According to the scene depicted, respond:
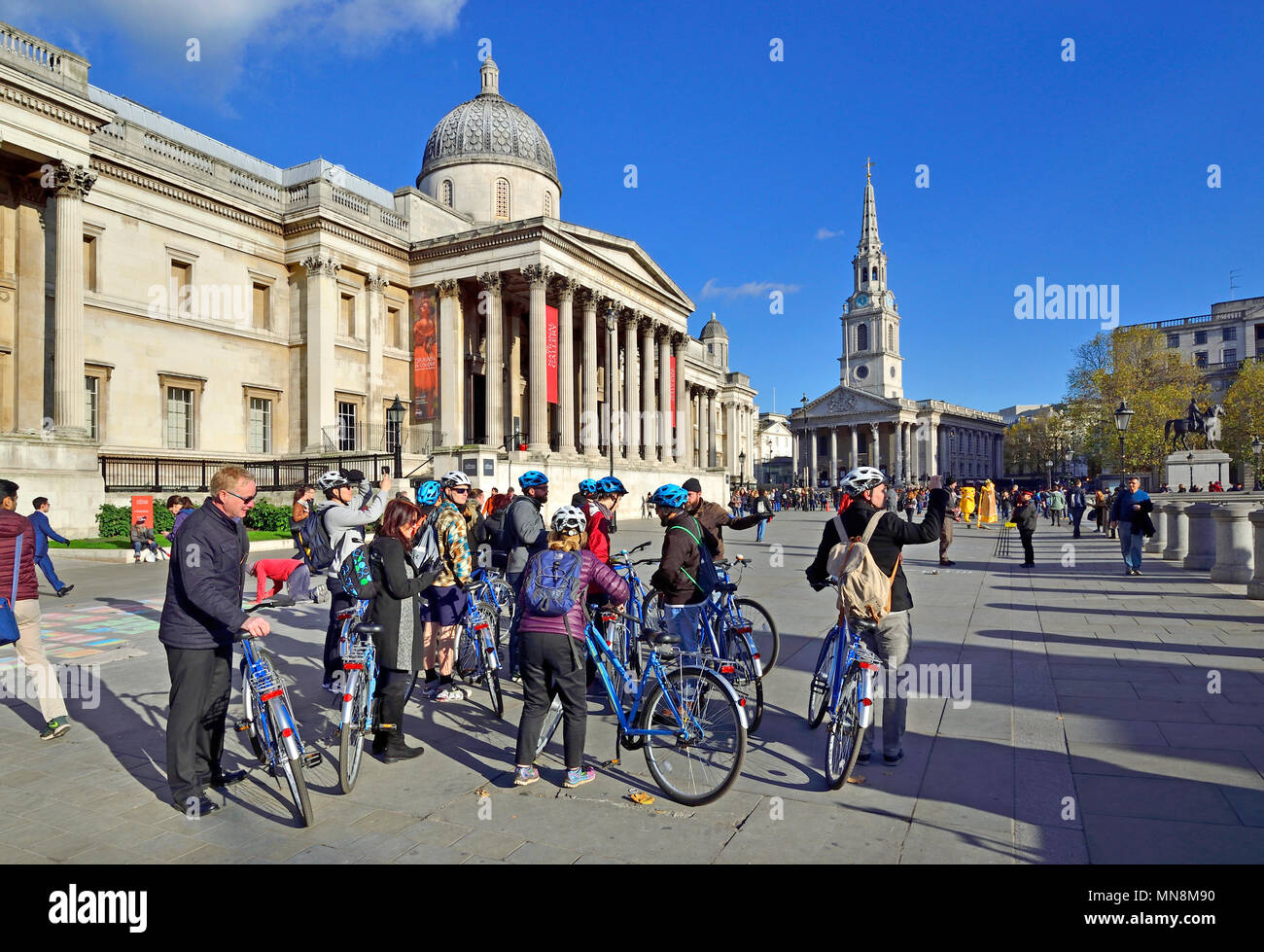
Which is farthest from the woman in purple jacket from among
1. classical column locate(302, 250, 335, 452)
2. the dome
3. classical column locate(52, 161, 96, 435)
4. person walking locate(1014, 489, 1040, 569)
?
the dome

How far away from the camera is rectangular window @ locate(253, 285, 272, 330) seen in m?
31.5

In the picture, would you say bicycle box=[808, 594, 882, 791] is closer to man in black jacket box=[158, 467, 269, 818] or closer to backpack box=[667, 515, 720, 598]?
backpack box=[667, 515, 720, 598]

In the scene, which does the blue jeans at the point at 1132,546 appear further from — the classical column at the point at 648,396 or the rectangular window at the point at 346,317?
the classical column at the point at 648,396

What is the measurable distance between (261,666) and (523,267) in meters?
31.7

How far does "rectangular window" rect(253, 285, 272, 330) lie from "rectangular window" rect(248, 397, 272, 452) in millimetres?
3142

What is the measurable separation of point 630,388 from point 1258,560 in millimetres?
33740

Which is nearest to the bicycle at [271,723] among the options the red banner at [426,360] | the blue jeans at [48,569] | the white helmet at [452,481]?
the white helmet at [452,481]

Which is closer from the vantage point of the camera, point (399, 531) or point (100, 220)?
point (399, 531)

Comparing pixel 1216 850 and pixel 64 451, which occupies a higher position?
pixel 64 451
